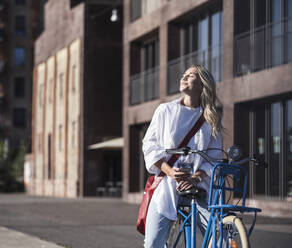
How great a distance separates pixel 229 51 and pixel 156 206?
1774cm

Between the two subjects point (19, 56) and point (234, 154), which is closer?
point (234, 154)

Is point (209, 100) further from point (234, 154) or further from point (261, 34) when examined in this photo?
point (261, 34)

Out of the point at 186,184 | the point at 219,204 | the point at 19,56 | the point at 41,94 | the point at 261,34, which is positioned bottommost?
the point at 219,204

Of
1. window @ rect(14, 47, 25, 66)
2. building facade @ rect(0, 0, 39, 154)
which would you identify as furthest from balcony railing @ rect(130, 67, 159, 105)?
window @ rect(14, 47, 25, 66)

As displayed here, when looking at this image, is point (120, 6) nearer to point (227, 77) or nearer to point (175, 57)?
point (175, 57)

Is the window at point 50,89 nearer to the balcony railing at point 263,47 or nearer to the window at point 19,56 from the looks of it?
the balcony railing at point 263,47

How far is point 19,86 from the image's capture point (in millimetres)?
79188

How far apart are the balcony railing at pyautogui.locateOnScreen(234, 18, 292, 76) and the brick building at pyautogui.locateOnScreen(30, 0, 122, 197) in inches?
615

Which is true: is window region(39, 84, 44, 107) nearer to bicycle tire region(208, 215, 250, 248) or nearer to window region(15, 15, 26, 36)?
window region(15, 15, 26, 36)

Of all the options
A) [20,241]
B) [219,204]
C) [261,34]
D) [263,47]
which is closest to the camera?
[219,204]

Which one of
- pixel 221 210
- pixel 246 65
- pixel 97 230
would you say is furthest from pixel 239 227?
pixel 246 65

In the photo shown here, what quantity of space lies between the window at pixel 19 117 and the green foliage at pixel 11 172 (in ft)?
64.4

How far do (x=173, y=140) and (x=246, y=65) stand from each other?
17.0 metres

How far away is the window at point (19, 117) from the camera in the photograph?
7944 cm
